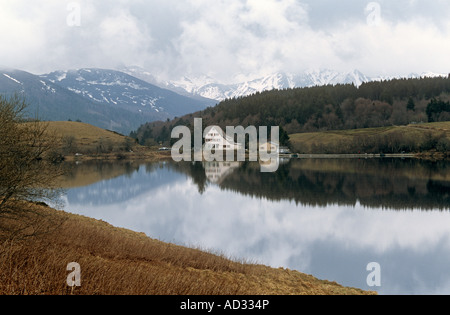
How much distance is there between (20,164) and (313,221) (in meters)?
22.4

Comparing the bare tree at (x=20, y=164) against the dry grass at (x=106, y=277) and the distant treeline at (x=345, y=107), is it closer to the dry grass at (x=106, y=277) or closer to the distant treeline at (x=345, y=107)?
the dry grass at (x=106, y=277)

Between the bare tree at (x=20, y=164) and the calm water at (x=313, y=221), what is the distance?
35.4ft

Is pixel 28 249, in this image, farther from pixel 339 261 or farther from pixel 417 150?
pixel 417 150

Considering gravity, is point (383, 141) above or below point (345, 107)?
below

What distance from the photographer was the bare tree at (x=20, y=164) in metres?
12.7

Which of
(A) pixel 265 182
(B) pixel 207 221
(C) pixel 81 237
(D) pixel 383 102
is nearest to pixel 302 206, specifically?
(B) pixel 207 221

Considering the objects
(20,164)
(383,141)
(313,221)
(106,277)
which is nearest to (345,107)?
(383,141)

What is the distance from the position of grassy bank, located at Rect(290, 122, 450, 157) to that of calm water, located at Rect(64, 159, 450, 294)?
7041 centimetres

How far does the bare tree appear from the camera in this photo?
12.7 m

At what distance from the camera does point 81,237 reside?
15477 millimetres

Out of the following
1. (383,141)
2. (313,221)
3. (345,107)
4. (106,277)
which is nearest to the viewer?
(106,277)

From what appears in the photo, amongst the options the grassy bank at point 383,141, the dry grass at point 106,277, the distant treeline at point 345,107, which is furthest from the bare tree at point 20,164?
the distant treeline at point 345,107

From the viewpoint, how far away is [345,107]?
566ft

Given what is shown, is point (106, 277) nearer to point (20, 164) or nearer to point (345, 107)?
point (20, 164)
